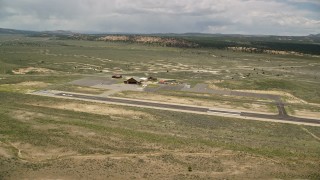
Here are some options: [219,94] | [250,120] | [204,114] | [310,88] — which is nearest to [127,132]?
[204,114]

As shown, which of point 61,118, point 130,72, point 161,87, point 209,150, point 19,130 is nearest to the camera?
point 209,150

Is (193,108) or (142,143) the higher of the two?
(193,108)

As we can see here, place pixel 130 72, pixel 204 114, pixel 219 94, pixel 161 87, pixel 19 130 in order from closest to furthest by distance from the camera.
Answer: pixel 19 130 < pixel 204 114 < pixel 219 94 < pixel 161 87 < pixel 130 72

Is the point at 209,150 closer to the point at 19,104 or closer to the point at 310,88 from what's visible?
the point at 19,104

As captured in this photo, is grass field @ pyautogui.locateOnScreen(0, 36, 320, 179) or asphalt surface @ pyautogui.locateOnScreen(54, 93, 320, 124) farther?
asphalt surface @ pyautogui.locateOnScreen(54, 93, 320, 124)

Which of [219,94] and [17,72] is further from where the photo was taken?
[17,72]

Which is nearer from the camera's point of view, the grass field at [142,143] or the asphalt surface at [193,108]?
the grass field at [142,143]

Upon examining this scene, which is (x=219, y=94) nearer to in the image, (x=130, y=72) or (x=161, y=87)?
(x=161, y=87)

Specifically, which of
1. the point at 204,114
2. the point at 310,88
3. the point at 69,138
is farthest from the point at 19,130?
the point at 310,88

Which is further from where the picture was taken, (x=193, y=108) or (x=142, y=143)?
(x=193, y=108)
